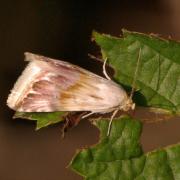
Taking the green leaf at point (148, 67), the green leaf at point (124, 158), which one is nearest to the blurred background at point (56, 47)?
the green leaf at point (148, 67)

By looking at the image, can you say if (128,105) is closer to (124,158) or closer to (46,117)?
(124,158)

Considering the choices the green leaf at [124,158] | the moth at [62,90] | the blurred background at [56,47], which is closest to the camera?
the green leaf at [124,158]

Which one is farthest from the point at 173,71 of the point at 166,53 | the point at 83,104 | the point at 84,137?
the point at 84,137

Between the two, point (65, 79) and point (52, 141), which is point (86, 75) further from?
point (52, 141)

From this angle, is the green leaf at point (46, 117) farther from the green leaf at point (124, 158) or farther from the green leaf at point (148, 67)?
the green leaf at point (148, 67)

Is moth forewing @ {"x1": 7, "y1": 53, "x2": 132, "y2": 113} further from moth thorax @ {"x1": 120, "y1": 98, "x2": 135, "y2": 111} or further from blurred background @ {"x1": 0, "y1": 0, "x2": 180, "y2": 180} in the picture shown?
A: blurred background @ {"x1": 0, "y1": 0, "x2": 180, "y2": 180}
